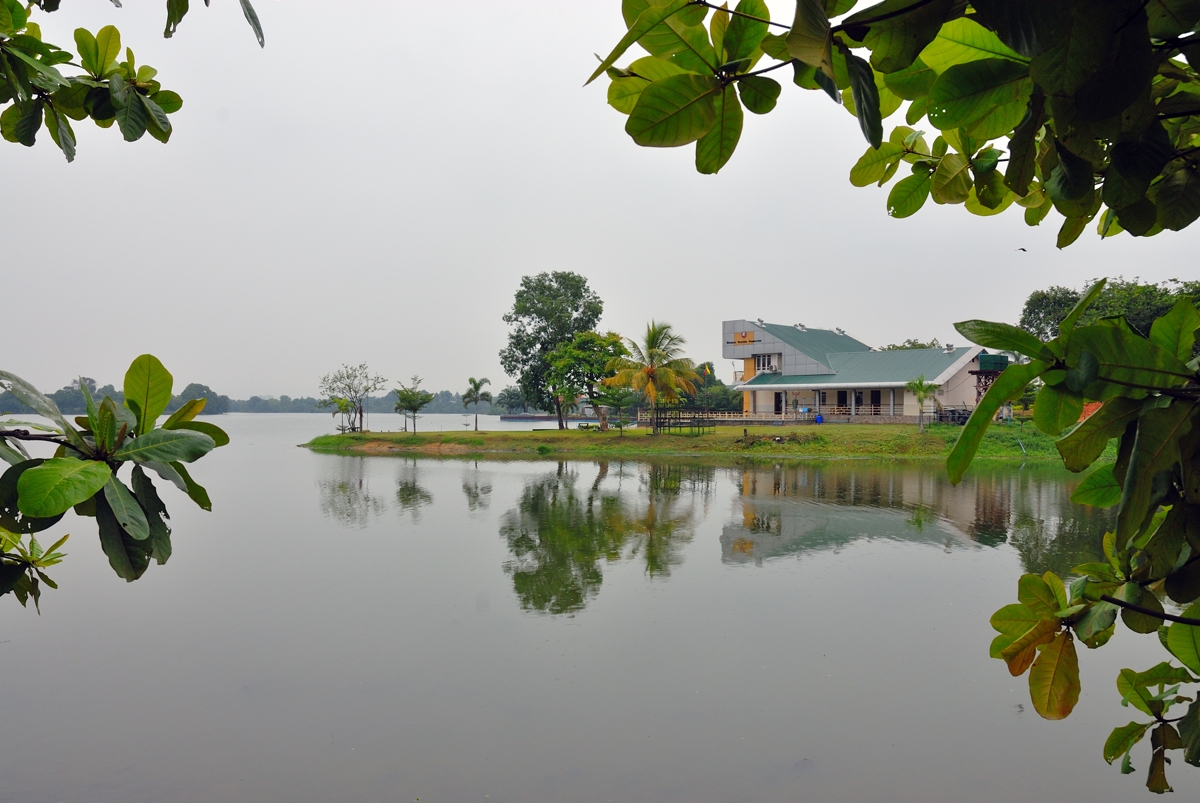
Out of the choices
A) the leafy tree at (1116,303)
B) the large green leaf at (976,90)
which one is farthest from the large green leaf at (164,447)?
the leafy tree at (1116,303)

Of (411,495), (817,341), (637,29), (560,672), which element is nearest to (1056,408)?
(637,29)

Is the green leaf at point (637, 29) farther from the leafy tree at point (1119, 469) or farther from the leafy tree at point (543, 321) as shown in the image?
the leafy tree at point (543, 321)

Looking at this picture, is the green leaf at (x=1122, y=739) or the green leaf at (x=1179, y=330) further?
the green leaf at (x=1122, y=739)

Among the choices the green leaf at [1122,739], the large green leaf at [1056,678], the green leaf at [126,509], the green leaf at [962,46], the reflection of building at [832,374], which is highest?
the reflection of building at [832,374]

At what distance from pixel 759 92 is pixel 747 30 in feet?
0.19

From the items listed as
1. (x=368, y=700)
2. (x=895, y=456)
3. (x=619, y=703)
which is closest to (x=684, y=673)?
(x=619, y=703)

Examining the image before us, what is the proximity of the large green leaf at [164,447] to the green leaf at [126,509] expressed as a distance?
4cm

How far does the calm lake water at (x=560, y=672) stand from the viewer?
341cm

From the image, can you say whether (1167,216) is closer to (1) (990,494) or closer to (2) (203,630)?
(2) (203,630)

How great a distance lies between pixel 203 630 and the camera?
18.9ft

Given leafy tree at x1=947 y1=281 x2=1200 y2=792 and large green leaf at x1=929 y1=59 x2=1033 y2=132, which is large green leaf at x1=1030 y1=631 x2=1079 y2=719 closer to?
leafy tree at x1=947 y1=281 x2=1200 y2=792

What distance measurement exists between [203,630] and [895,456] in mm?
18011

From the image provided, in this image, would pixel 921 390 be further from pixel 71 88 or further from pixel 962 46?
pixel 71 88

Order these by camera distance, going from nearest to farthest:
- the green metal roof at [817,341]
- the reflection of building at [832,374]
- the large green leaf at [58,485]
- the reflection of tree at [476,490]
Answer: the large green leaf at [58,485]
the reflection of tree at [476,490]
the reflection of building at [832,374]
the green metal roof at [817,341]
